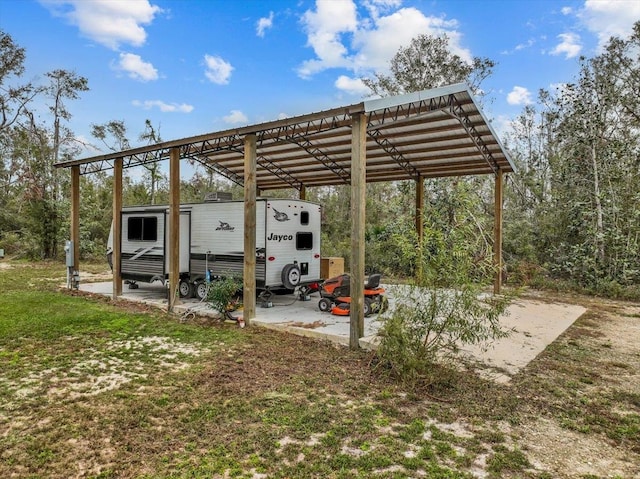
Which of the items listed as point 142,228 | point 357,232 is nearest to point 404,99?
point 357,232

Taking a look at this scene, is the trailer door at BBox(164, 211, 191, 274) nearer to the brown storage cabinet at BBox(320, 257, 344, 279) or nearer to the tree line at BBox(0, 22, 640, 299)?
the brown storage cabinet at BBox(320, 257, 344, 279)

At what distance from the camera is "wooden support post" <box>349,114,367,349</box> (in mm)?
5148

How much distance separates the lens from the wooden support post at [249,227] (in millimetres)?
6371

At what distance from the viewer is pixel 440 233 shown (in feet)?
13.1

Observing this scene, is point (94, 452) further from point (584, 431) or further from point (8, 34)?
point (8, 34)

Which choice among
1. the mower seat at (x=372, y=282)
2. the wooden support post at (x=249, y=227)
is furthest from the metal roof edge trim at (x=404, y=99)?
the mower seat at (x=372, y=282)

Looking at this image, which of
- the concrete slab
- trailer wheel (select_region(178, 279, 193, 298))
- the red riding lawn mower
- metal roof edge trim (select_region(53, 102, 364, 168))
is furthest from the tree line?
trailer wheel (select_region(178, 279, 193, 298))

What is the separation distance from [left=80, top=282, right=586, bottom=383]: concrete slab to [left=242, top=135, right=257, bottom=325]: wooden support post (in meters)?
0.37

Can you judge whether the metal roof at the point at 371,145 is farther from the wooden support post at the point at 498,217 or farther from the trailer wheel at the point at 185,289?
the trailer wheel at the point at 185,289

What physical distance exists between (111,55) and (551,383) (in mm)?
16869

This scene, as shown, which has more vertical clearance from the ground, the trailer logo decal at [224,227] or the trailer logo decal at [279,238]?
the trailer logo decal at [224,227]

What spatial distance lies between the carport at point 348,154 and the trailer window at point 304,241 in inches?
55.3

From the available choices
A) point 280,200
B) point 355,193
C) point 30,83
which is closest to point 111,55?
point 30,83

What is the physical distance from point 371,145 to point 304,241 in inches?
101
